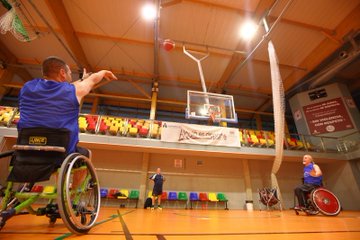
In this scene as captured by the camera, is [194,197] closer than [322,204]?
No

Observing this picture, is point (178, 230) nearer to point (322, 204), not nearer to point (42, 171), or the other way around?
point (42, 171)

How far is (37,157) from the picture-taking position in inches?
48.0

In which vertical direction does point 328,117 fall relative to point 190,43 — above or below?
below

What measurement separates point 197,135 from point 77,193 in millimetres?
6493

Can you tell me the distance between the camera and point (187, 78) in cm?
1129

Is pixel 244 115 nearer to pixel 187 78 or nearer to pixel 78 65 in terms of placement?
pixel 187 78

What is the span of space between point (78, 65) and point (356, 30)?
484 inches

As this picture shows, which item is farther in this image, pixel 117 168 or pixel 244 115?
pixel 244 115

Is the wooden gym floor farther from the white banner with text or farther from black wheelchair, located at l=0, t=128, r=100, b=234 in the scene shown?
the white banner with text

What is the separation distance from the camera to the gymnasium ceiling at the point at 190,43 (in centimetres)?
728

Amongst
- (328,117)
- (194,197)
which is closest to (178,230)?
(194,197)

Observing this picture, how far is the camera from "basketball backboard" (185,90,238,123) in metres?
6.92

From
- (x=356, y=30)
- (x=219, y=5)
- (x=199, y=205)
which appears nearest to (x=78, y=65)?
(x=219, y=5)

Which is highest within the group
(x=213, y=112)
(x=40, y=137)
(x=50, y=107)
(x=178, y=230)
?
(x=213, y=112)
